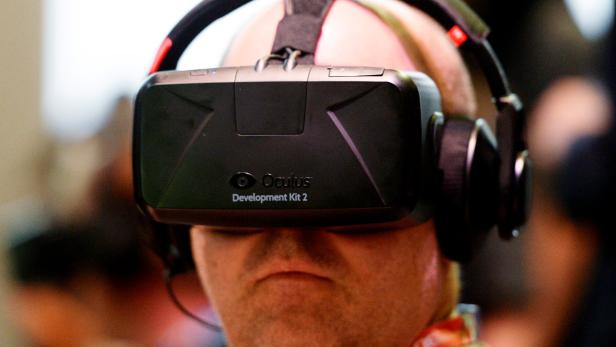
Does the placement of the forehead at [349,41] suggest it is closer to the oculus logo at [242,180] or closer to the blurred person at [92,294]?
the oculus logo at [242,180]

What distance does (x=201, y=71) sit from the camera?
0.92m

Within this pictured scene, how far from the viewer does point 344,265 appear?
1.00 m

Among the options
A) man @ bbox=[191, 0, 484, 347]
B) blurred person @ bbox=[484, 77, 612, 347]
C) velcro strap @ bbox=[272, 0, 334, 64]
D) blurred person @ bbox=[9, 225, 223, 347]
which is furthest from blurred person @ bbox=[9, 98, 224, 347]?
velcro strap @ bbox=[272, 0, 334, 64]

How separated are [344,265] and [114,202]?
106cm

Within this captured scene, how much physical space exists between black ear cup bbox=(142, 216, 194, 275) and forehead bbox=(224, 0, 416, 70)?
0.74 ft

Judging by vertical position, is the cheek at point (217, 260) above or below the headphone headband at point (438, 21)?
below

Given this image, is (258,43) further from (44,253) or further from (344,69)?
(44,253)

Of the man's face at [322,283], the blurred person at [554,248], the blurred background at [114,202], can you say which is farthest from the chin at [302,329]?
the blurred person at [554,248]

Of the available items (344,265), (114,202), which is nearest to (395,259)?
(344,265)

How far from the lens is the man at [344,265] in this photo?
995mm

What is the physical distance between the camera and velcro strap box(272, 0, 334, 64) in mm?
985

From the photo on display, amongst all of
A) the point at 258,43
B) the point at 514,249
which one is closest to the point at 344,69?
the point at 258,43

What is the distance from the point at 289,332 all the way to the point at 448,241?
0.22 meters

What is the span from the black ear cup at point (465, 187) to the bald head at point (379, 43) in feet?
0.29
